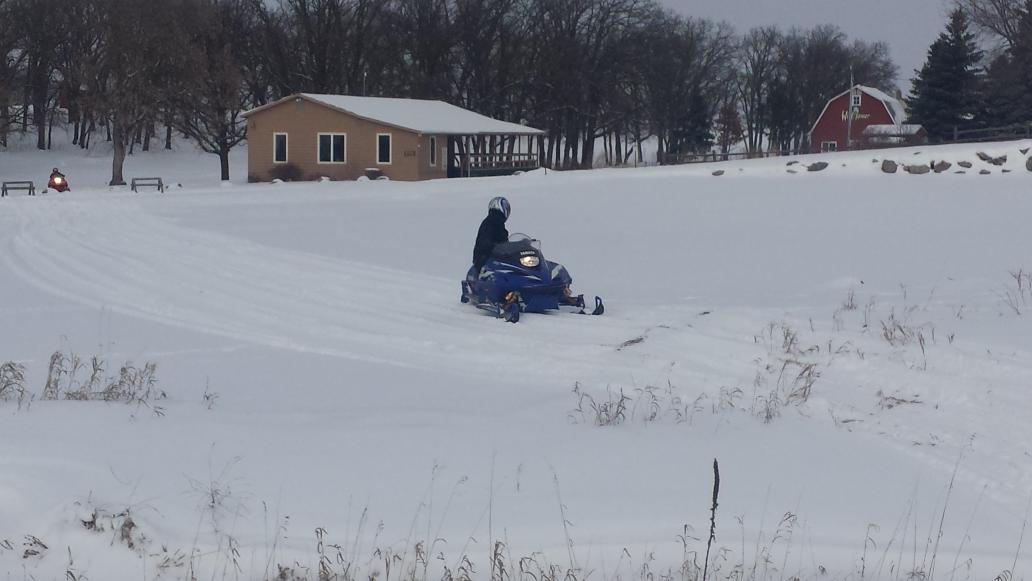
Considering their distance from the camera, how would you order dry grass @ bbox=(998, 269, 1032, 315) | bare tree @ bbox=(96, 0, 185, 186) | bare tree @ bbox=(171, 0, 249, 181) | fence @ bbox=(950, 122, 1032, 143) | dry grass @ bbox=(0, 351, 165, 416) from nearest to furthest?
dry grass @ bbox=(0, 351, 165, 416) → dry grass @ bbox=(998, 269, 1032, 315) → fence @ bbox=(950, 122, 1032, 143) → bare tree @ bbox=(96, 0, 185, 186) → bare tree @ bbox=(171, 0, 249, 181)

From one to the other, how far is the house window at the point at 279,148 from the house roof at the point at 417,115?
143cm

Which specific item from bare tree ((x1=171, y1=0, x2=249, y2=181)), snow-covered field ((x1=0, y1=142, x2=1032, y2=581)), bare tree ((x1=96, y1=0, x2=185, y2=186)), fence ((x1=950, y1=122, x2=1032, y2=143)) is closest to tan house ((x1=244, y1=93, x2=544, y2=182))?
bare tree ((x1=171, y1=0, x2=249, y2=181))

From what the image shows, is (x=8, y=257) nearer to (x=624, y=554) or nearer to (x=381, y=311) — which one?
(x=381, y=311)

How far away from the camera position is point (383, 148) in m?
53.3

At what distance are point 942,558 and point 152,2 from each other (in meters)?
58.6

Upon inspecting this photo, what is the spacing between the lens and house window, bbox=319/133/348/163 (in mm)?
53812

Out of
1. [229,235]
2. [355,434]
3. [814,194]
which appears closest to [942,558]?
[355,434]

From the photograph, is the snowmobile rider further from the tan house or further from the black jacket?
the tan house

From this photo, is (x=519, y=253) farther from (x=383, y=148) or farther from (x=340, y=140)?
(x=340, y=140)

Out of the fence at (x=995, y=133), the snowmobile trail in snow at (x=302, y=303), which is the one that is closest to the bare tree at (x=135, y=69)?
the snowmobile trail in snow at (x=302, y=303)

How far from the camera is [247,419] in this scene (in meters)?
8.88

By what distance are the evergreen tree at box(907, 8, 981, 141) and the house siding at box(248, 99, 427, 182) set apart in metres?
29.4

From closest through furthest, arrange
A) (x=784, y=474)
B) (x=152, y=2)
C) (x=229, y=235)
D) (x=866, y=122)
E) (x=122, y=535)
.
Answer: (x=122, y=535), (x=784, y=474), (x=229, y=235), (x=152, y=2), (x=866, y=122)

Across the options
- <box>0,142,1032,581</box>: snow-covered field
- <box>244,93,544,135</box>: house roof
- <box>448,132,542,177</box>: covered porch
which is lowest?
<box>0,142,1032,581</box>: snow-covered field
